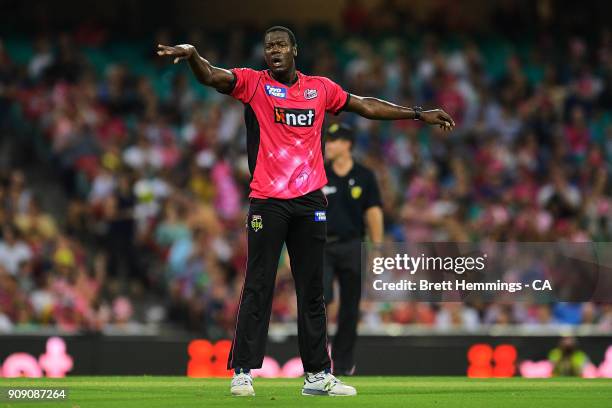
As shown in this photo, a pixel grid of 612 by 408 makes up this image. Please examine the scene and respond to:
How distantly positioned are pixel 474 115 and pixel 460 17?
12.5 ft

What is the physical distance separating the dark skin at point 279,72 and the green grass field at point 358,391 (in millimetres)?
1879

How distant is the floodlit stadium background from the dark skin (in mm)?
4650

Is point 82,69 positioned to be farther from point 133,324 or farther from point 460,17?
point 460,17

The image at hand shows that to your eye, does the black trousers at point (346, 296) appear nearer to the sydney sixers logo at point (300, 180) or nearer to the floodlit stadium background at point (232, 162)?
the floodlit stadium background at point (232, 162)

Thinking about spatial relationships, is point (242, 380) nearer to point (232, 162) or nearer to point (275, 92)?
point (275, 92)

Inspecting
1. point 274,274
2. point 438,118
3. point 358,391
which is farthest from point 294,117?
point 358,391

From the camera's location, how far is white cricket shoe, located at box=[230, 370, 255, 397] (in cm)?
837

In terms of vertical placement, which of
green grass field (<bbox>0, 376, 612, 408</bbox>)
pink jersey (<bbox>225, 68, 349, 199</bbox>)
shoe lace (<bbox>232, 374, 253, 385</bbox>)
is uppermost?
pink jersey (<bbox>225, 68, 349, 199</bbox>)

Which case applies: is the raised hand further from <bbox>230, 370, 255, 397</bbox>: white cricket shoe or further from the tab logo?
<bbox>230, 370, 255, 397</bbox>: white cricket shoe

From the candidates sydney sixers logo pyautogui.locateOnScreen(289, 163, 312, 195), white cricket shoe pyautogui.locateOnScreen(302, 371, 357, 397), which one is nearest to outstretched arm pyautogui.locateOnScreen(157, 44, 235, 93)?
sydney sixers logo pyautogui.locateOnScreen(289, 163, 312, 195)

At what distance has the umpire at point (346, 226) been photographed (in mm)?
11062

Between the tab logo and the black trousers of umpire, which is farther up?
the tab logo

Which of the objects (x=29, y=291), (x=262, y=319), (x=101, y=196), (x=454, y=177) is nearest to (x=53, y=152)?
(x=101, y=196)

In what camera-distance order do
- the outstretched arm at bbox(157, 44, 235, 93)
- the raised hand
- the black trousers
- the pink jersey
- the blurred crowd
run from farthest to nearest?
the blurred crowd < the black trousers < the raised hand < the pink jersey < the outstretched arm at bbox(157, 44, 235, 93)
